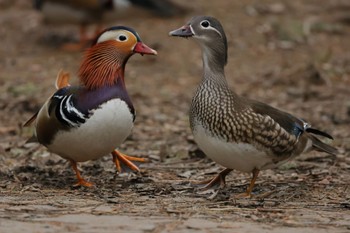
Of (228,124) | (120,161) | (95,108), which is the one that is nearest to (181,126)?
(120,161)

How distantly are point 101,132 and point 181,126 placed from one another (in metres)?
2.57

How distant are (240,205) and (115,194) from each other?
2.72 ft

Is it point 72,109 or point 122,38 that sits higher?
point 122,38

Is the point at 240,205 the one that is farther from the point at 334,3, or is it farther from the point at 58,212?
the point at 334,3

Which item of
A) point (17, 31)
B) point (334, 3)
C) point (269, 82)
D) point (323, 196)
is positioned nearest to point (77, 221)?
point (323, 196)

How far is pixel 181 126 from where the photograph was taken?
788cm

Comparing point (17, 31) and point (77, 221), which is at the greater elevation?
point (17, 31)

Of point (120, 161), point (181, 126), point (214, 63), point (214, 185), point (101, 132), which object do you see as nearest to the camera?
point (101, 132)

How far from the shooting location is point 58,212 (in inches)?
187

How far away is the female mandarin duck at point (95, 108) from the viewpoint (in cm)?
538

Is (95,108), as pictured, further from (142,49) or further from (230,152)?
(230,152)

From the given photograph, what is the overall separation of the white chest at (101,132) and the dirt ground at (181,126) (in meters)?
0.29

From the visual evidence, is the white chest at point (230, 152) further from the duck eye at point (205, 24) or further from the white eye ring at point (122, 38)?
the white eye ring at point (122, 38)

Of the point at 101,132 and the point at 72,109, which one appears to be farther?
the point at 72,109
